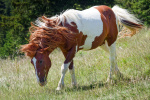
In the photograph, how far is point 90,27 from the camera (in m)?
4.83

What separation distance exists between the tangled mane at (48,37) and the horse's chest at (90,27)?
0.46 meters

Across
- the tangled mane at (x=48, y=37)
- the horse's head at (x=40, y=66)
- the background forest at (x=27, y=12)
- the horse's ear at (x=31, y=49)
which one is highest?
the tangled mane at (x=48, y=37)

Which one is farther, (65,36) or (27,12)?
(27,12)

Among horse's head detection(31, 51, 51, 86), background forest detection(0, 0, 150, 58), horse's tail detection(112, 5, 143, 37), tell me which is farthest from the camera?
background forest detection(0, 0, 150, 58)

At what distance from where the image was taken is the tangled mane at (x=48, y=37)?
4223 millimetres

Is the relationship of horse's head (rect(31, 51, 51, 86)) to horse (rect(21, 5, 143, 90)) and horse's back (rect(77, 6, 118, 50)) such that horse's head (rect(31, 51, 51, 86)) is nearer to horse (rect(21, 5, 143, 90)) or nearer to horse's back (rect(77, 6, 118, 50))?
horse (rect(21, 5, 143, 90))

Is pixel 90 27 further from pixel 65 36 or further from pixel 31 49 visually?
pixel 31 49

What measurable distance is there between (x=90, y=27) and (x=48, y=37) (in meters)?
1.11

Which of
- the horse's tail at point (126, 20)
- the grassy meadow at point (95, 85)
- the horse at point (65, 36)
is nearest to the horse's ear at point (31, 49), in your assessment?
the horse at point (65, 36)

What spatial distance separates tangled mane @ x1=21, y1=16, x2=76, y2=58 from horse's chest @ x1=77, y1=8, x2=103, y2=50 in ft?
1.52

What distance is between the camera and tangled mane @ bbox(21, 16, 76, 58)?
4223mm

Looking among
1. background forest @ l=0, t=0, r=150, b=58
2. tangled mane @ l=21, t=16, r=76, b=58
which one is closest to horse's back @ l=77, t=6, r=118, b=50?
tangled mane @ l=21, t=16, r=76, b=58

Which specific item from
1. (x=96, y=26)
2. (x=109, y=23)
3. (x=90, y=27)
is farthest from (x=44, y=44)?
(x=109, y=23)

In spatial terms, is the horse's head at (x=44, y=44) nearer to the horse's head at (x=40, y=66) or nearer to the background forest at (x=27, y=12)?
the horse's head at (x=40, y=66)
